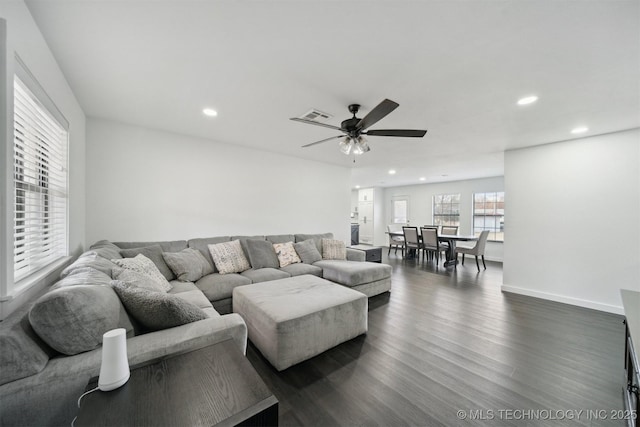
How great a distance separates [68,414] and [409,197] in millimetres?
9337

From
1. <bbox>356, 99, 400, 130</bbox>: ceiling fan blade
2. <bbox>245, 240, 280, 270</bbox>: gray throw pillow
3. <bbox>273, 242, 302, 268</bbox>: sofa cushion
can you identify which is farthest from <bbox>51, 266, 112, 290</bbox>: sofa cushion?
<bbox>273, 242, 302, 268</bbox>: sofa cushion

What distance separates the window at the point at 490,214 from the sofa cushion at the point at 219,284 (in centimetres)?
728

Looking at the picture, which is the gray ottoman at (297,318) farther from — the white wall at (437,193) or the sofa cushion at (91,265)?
the white wall at (437,193)

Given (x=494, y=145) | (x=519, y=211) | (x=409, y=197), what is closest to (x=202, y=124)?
(x=494, y=145)

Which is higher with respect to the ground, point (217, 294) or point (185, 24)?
point (185, 24)

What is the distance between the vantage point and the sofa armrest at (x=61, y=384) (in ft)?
2.91

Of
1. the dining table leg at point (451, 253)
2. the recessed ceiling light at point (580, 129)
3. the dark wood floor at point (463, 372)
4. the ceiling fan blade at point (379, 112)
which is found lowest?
the dark wood floor at point (463, 372)

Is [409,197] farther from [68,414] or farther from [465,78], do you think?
[68,414]

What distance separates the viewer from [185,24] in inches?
57.7

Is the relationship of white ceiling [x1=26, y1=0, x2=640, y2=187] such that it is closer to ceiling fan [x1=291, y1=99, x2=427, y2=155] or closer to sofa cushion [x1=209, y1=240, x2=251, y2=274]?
ceiling fan [x1=291, y1=99, x2=427, y2=155]

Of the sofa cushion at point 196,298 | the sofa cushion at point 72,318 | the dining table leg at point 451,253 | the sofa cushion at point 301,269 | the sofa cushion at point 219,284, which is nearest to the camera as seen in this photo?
the sofa cushion at point 72,318

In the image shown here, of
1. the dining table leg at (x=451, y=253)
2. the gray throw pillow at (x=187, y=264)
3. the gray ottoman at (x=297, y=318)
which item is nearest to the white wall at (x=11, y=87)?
the gray throw pillow at (x=187, y=264)

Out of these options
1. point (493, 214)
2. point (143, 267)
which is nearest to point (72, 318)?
point (143, 267)

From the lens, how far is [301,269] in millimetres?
3648
